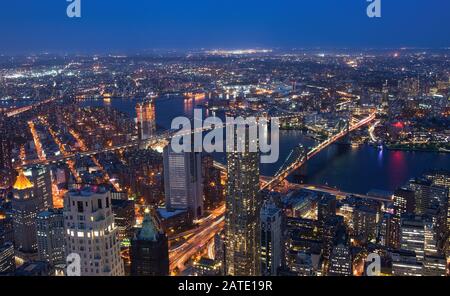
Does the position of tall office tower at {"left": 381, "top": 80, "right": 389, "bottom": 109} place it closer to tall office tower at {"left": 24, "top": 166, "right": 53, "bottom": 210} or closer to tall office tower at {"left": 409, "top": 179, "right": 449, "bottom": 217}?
tall office tower at {"left": 409, "top": 179, "right": 449, "bottom": 217}

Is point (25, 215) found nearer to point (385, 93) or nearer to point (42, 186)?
point (42, 186)

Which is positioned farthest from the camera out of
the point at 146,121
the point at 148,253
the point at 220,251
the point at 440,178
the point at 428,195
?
the point at 146,121

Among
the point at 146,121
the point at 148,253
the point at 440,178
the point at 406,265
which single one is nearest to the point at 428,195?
the point at 440,178

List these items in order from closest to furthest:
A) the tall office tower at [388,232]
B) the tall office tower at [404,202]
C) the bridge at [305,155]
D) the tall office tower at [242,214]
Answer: the tall office tower at [242,214] < the tall office tower at [388,232] < the tall office tower at [404,202] < the bridge at [305,155]

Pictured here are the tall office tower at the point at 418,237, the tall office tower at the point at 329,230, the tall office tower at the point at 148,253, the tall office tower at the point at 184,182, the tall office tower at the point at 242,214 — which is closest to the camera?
the tall office tower at the point at 148,253

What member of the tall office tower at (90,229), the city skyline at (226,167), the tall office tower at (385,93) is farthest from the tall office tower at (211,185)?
the tall office tower at (385,93)

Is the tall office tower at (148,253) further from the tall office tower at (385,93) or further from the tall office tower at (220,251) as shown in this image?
the tall office tower at (385,93)
